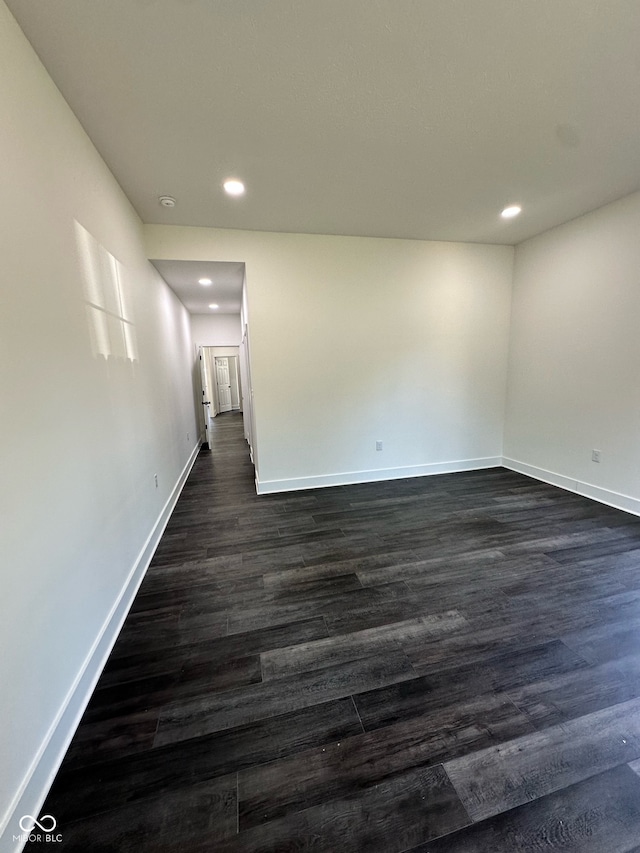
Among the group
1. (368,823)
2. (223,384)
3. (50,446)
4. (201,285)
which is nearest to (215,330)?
(201,285)

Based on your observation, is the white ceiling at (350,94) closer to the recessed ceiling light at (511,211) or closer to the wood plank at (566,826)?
the recessed ceiling light at (511,211)

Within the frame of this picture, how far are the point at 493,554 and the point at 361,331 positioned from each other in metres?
2.65

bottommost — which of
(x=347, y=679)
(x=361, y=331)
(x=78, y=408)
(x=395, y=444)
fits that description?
(x=347, y=679)

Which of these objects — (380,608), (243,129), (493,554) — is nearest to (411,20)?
(243,129)

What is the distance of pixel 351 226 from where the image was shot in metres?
3.38

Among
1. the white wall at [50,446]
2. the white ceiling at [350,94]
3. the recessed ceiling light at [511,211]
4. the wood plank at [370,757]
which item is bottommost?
the wood plank at [370,757]

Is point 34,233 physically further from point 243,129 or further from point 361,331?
point 361,331

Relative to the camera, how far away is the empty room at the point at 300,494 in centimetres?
110

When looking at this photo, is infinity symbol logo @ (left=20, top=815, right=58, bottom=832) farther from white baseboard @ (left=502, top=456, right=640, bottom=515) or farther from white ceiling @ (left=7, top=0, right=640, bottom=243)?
white baseboard @ (left=502, top=456, right=640, bottom=515)

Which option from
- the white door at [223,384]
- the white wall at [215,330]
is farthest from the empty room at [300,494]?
the white door at [223,384]

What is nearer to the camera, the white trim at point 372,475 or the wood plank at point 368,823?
the wood plank at point 368,823

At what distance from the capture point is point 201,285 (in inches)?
169

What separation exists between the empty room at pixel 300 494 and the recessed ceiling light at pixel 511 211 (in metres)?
0.10

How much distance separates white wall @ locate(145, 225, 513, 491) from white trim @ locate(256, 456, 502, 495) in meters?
0.02
